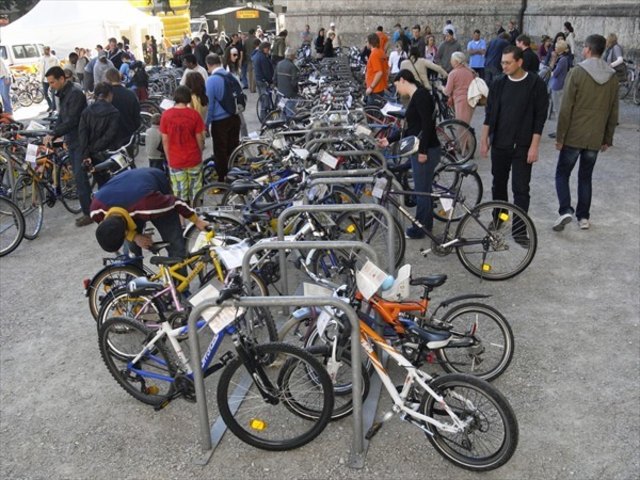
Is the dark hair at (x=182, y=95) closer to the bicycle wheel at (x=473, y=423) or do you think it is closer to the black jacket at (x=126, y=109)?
the black jacket at (x=126, y=109)

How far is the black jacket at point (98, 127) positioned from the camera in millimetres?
6477

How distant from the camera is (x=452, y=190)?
5570 mm

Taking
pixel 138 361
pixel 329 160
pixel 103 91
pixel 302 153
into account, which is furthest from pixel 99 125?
pixel 138 361

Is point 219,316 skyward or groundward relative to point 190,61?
groundward

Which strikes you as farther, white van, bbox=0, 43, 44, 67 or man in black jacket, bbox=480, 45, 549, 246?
white van, bbox=0, 43, 44, 67

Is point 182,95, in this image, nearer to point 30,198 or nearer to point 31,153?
point 31,153

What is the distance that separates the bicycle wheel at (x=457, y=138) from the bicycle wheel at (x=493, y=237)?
2981 mm

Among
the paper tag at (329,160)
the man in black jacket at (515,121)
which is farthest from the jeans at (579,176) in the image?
the paper tag at (329,160)

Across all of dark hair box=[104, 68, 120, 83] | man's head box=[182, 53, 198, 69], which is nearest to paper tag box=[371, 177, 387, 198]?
dark hair box=[104, 68, 120, 83]

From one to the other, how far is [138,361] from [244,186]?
2.21m

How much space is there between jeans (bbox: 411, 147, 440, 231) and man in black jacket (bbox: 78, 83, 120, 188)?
3341 millimetres

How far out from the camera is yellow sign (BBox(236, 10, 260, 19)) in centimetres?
3634

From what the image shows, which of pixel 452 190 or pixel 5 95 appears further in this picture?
pixel 5 95

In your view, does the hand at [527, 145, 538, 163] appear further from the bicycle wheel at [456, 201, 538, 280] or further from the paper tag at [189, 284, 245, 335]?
the paper tag at [189, 284, 245, 335]
